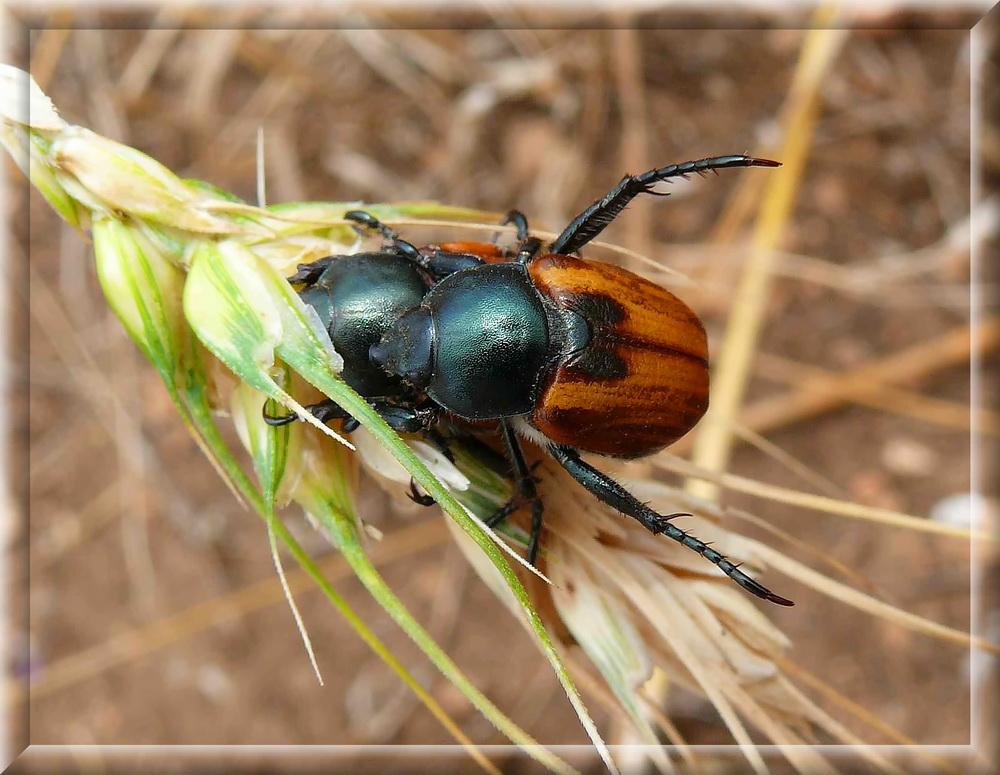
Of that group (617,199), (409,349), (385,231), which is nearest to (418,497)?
(409,349)

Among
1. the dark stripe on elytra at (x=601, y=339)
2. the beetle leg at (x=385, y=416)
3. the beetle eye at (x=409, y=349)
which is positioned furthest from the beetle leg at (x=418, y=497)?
the dark stripe on elytra at (x=601, y=339)

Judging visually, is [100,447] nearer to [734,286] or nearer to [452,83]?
[452,83]

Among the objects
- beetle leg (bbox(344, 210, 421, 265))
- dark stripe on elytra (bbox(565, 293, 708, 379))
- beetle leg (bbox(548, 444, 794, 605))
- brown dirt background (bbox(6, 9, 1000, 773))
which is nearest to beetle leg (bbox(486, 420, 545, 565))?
beetle leg (bbox(548, 444, 794, 605))

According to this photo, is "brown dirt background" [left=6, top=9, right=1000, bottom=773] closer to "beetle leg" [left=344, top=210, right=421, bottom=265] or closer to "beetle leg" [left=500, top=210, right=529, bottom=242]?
"beetle leg" [left=500, top=210, right=529, bottom=242]

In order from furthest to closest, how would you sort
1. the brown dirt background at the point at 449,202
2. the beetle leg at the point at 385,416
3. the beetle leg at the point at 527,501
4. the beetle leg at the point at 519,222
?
the brown dirt background at the point at 449,202 → the beetle leg at the point at 519,222 → the beetle leg at the point at 527,501 → the beetle leg at the point at 385,416

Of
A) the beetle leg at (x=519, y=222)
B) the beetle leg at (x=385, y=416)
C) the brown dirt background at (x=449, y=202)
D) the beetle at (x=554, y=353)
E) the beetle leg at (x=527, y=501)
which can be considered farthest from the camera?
the brown dirt background at (x=449, y=202)

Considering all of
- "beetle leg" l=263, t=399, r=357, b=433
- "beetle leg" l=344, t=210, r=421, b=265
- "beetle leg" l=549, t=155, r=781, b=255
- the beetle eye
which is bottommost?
"beetle leg" l=263, t=399, r=357, b=433

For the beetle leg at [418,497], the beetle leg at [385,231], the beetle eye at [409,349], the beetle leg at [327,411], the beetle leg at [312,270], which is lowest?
the beetle leg at [418,497]

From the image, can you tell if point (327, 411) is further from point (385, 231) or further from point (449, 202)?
point (449, 202)

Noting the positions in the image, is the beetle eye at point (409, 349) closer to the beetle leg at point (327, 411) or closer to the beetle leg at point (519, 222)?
the beetle leg at point (327, 411)
